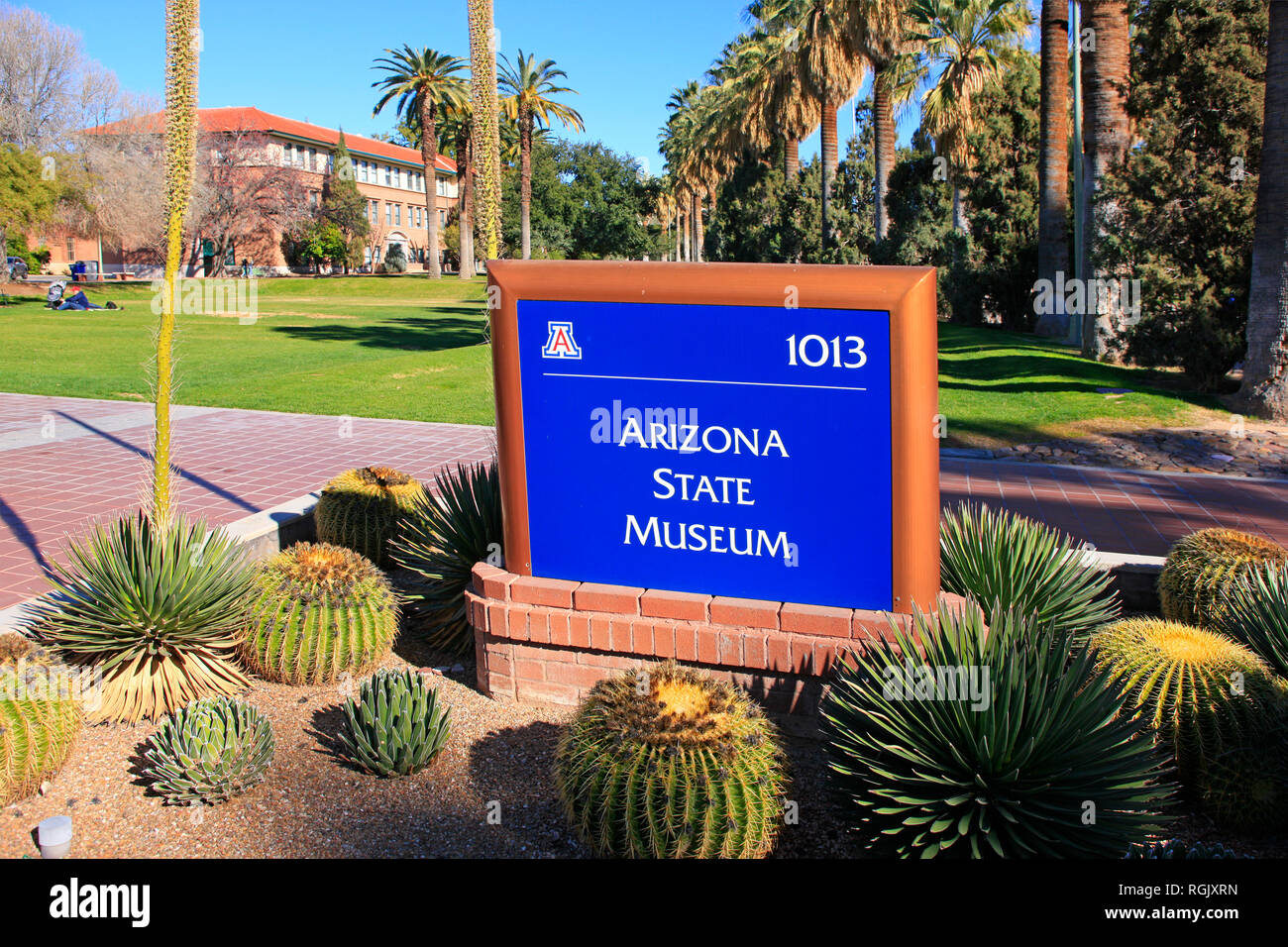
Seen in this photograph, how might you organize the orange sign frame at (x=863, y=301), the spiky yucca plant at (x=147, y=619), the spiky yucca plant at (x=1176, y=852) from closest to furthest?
1. the spiky yucca plant at (x=1176, y=852)
2. the orange sign frame at (x=863, y=301)
3. the spiky yucca plant at (x=147, y=619)

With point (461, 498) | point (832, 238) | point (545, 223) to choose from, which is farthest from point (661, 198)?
point (461, 498)

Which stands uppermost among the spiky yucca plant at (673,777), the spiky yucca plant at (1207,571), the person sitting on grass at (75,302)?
the person sitting on grass at (75,302)

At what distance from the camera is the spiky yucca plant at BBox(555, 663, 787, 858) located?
3.17 metres

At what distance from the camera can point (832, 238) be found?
35531 mm

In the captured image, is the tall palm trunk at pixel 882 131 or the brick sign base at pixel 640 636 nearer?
the brick sign base at pixel 640 636

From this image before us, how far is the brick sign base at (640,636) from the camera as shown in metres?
4.07

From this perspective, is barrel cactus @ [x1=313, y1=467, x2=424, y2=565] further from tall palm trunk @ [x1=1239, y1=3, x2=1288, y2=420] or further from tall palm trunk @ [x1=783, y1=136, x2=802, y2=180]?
tall palm trunk @ [x1=783, y1=136, x2=802, y2=180]

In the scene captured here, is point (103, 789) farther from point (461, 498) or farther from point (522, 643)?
point (461, 498)

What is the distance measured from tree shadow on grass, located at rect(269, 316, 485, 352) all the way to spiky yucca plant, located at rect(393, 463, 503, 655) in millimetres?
18405

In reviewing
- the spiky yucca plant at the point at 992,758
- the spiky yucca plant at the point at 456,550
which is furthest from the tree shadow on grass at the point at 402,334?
the spiky yucca plant at the point at 992,758

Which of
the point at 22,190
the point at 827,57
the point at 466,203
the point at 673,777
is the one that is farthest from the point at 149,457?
the point at 466,203

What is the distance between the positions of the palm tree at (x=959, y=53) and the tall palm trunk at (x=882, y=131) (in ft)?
3.52

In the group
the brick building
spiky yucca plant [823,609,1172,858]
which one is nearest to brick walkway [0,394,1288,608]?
spiky yucca plant [823,609,1172,858]

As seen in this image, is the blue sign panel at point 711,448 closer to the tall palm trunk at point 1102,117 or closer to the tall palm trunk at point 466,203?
the tall palm trunk at point 1102,117
